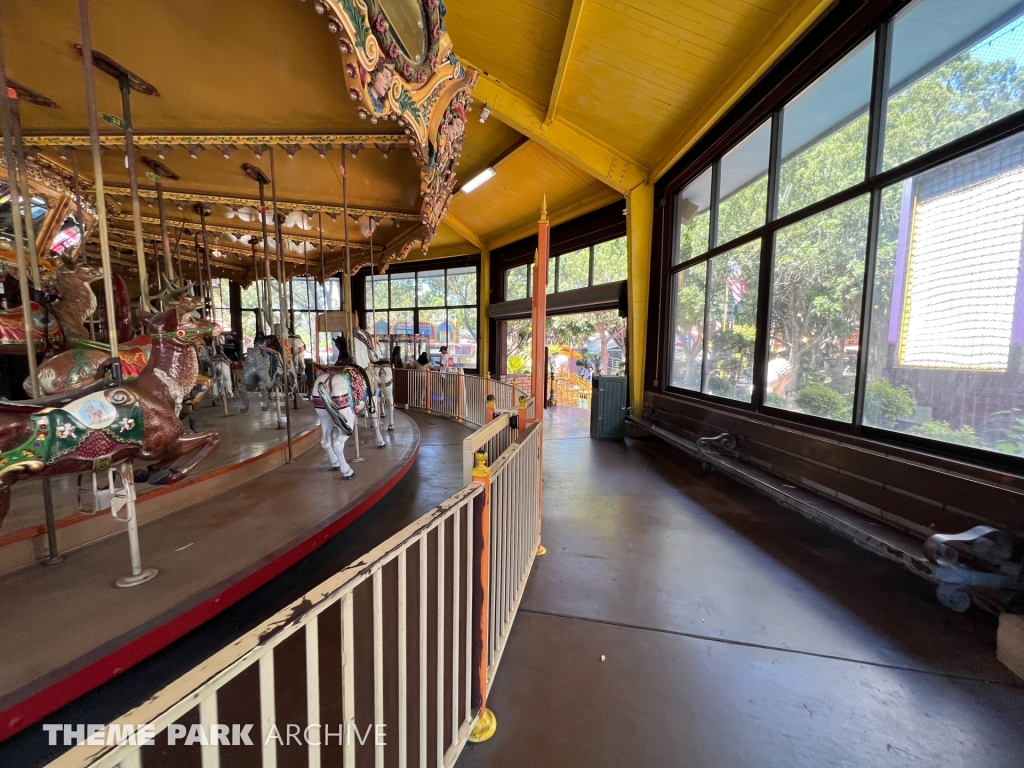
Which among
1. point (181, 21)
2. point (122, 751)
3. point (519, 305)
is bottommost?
point (122, 751)

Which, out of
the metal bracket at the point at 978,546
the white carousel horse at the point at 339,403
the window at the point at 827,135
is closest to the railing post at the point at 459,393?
the white carousel horse at the point at 339,403

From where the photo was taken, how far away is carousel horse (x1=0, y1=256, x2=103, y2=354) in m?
3.25

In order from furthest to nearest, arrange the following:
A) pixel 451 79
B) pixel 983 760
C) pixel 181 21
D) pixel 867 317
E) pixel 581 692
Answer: pixel 867 317, pixel 451 79, pixel 181 21, pixel 581 692, pixel 983 760

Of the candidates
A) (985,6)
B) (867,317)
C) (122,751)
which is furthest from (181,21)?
(867,317)

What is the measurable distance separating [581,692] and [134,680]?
6.49 feet

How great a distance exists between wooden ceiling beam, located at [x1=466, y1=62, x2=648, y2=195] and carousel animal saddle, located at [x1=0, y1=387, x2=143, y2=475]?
580 centimetres

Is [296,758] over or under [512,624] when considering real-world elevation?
over

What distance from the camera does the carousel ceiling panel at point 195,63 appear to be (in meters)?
2.01

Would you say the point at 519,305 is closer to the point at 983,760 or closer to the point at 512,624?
the point at 512,624

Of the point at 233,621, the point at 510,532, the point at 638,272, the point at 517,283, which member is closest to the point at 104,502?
the point at 233,621

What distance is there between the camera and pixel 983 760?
1.48 meters

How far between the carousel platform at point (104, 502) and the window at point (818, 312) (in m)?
5.29

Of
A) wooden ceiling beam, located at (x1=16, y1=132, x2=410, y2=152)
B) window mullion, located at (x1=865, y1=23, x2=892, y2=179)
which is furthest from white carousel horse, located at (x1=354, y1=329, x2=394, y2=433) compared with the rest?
window mullion, located at (x1=865, y1=23, x2=892, y2=179)

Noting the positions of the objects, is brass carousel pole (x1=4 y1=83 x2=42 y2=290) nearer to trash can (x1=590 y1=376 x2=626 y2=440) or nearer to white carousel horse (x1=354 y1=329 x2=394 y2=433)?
white carousel horse (x1=354 y1=329 x2=394 y2=433)
